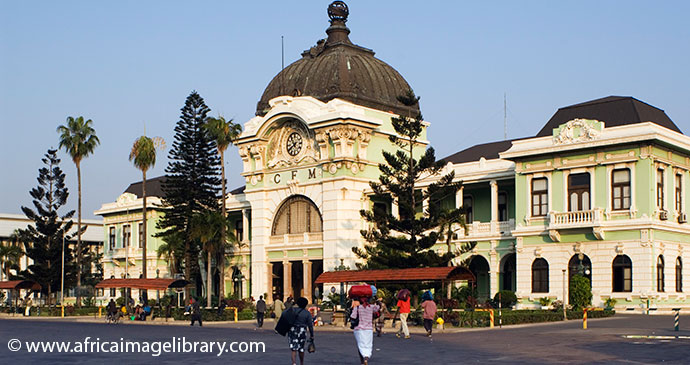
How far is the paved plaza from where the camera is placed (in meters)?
19.1

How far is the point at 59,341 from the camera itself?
2642cm

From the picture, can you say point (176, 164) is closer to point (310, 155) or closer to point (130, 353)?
point (310, 155)

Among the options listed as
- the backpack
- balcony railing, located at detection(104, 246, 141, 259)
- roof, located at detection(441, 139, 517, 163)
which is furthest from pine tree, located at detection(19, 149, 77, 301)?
the backpack

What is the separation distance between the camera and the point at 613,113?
1736 inches

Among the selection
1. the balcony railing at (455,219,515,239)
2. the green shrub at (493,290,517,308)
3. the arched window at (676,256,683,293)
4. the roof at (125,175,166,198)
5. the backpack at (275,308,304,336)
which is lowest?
the green shrub at (493,290,517,308)

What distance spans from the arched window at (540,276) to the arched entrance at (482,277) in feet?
19.1

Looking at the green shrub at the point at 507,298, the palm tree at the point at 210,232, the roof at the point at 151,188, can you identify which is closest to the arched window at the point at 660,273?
the green shrub at the point at 507,298

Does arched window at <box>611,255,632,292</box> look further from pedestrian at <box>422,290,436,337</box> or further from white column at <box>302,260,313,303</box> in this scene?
white column at <box>302,260,313,303</box>

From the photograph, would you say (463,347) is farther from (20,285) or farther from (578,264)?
(20,285)

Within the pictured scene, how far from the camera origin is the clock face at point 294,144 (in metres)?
56.3

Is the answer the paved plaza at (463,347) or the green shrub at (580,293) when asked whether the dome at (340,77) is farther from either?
the paved plaza at (463,347)

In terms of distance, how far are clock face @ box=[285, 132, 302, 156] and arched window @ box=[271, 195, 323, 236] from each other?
9.60 ft

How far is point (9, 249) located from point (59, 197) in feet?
39.3

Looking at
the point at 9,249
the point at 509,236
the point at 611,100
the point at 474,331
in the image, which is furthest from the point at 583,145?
the point at 9,249
